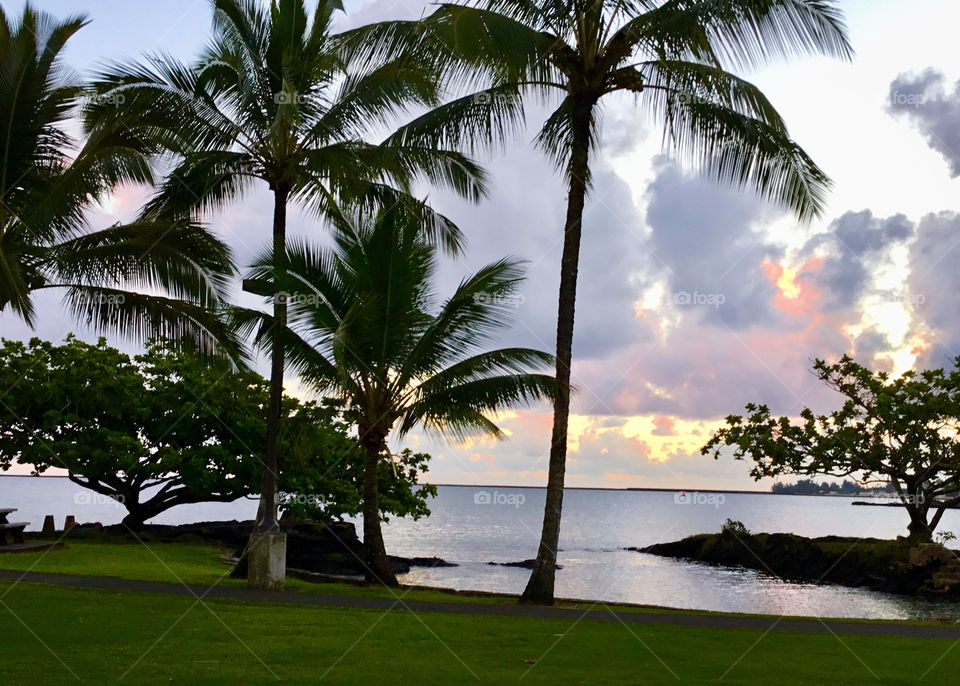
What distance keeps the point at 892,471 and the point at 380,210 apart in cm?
1915

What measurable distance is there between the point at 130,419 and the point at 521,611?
16.6 meters

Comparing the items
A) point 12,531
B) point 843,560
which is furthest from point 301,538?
point 843,560

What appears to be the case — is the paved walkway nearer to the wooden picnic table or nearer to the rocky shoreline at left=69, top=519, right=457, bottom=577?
the wooden picnic table

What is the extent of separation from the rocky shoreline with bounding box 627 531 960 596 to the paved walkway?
66.8 feet

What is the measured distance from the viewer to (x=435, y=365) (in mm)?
→ 16984

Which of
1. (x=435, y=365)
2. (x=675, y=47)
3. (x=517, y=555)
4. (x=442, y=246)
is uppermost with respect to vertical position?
(x=675, y=47)

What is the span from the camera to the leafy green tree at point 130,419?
965 inches

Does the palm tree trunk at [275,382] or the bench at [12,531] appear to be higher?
the palm tree trunk at [275,382]

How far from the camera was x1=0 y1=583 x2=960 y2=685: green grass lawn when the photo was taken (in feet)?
24.9

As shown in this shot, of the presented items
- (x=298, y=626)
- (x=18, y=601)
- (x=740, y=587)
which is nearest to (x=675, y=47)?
(x=298, y=626)

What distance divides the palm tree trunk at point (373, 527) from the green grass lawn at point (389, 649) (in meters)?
5.12

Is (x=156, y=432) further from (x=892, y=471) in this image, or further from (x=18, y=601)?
(x=892, y=471)

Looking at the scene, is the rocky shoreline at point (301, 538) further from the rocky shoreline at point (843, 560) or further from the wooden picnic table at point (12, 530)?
the rocky shoreline at point (843, 560)

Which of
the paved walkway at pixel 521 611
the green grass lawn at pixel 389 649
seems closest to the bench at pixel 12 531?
the paved walkway at pixel 521 611
